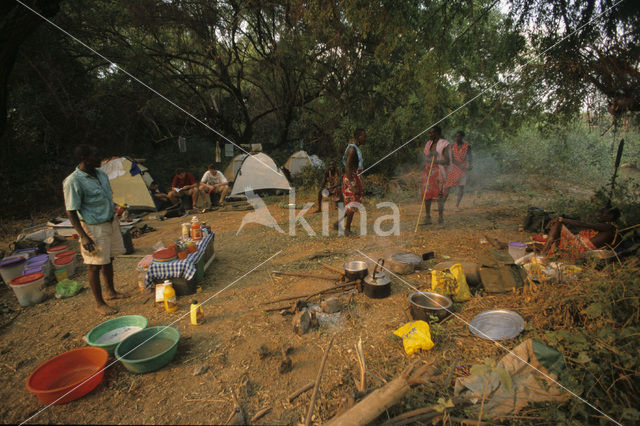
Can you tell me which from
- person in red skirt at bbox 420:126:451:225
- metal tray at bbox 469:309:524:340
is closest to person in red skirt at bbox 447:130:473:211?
person in red skirt at bbox 420:126:451:225

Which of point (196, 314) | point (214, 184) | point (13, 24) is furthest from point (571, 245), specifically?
point (214, 184)

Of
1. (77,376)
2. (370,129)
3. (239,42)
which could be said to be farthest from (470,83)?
(77,376)

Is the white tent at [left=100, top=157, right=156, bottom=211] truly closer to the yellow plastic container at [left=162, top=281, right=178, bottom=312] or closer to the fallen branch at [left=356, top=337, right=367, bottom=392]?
the yellow plastic container at [left=162, top=281, right=178, bottom=312]

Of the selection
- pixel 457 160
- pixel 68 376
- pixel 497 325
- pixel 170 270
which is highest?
pixel 457 160

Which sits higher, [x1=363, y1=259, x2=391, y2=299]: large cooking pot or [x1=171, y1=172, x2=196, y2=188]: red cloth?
[x1=171, y1=172, x2=196, y2=188]: red cloth

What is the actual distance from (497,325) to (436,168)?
3847 mm

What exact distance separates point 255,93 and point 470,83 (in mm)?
9832

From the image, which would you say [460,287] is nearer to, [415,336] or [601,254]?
[415,336]

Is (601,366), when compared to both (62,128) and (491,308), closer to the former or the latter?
(491,308)

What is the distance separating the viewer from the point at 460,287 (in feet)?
11.8

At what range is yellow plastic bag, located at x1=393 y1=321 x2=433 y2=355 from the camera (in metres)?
2.85

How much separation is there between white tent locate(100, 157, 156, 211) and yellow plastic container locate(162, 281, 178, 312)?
21.0 feet

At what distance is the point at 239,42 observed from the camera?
39.2 feet

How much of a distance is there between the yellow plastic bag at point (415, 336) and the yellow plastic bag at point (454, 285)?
752 mm
